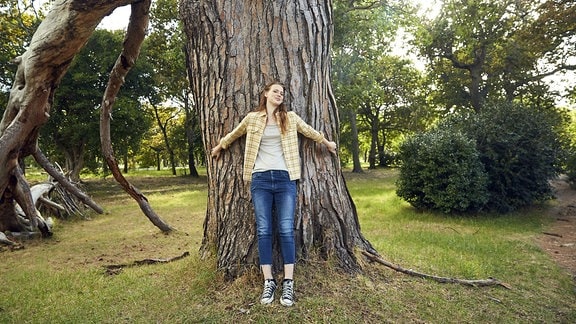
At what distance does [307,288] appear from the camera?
3039 mm

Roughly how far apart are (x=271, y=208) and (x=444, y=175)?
6118 millimetres

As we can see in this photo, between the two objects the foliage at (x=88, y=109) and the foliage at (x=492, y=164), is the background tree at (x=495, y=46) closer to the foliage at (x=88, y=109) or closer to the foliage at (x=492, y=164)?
the foliage at (x=492, y=164)

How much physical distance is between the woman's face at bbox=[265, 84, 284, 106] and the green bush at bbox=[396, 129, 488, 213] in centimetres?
591

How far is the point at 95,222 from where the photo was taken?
902 cm

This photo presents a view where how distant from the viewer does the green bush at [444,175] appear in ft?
25.4

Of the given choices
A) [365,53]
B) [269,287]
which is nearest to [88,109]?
[365,53]

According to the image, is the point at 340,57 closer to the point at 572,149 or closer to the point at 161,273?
the point at 572,149

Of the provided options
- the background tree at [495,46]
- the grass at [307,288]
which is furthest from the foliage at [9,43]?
the background tree at [495,46]

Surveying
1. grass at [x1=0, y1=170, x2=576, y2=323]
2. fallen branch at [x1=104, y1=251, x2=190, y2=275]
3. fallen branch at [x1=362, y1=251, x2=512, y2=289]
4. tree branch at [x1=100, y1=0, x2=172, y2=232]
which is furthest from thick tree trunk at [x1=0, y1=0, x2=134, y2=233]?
Answer: fallen branch at [x1=362, y1=251, x2=512, y2=289]

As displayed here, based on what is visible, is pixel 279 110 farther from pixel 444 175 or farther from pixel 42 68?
pixel 444 175

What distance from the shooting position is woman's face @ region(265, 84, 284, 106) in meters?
3.12

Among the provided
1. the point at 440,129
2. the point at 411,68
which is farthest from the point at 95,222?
the point at 411,68

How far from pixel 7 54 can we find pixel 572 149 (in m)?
20.2

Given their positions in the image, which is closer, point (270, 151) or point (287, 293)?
point (287, 293)
